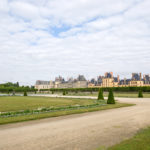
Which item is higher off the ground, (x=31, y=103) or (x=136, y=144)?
(x=136, y=144)

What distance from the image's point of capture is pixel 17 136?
22.3ft

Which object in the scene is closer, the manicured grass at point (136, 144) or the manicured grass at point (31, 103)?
the manicured grass at point (136, 144)

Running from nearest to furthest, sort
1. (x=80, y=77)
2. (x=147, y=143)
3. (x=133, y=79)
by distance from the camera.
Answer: (x=147, y=143), (x=133, y=79), (x=80, y=77)

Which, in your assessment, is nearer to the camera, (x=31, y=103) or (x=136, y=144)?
(x=136, y=144)

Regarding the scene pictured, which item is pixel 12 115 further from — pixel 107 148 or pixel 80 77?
pixel 80 77

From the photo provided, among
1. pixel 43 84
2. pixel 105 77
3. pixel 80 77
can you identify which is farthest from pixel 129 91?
pixel 43 84

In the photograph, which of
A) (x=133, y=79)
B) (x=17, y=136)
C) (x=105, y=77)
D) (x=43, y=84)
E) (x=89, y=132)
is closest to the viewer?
(x=17, y=136)

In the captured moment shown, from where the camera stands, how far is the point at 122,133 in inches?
284

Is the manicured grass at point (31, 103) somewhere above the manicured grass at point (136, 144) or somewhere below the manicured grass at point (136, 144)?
below

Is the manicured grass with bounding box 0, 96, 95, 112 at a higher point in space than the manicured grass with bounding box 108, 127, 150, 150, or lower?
lower

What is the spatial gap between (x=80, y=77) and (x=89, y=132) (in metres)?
128

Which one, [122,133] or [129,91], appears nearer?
[122,133]

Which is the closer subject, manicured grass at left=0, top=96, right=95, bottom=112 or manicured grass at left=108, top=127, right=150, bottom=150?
manicured grass at left=108, top=127, right=150, bottom=150

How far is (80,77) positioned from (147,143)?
424 ft
